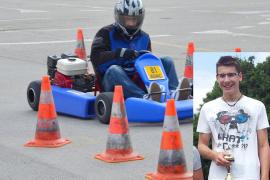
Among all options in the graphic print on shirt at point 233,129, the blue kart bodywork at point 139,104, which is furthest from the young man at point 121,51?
the graphic print on shirt at point 233,129

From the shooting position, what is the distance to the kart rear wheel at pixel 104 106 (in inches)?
354

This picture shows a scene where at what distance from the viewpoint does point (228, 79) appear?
4191mm

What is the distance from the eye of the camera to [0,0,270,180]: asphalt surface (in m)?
7.35

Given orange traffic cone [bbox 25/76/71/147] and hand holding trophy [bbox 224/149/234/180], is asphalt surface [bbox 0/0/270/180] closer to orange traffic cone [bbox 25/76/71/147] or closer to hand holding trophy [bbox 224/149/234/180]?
orange traffic cone [bbox 25/76/71/147]

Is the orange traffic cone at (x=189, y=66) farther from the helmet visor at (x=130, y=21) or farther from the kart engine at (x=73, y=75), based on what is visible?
the helmet visor at (x=130, y=21)

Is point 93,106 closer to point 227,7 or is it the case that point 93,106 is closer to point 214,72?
point 214,72

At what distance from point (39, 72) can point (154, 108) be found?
5.36 meters

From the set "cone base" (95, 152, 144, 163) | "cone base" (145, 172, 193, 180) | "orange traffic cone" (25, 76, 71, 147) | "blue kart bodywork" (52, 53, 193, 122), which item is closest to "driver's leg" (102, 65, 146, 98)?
"blue kart bodywork" (52, 53, 193, 122)

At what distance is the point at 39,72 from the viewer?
1391 centimetres

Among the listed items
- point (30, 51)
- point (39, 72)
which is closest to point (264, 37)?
point (30, 51)

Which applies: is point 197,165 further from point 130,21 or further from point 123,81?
point 130,21

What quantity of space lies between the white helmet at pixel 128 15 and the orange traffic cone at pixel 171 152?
3103mm

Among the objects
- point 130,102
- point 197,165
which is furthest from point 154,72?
point 197,165

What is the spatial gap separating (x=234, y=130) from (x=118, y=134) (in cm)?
330
